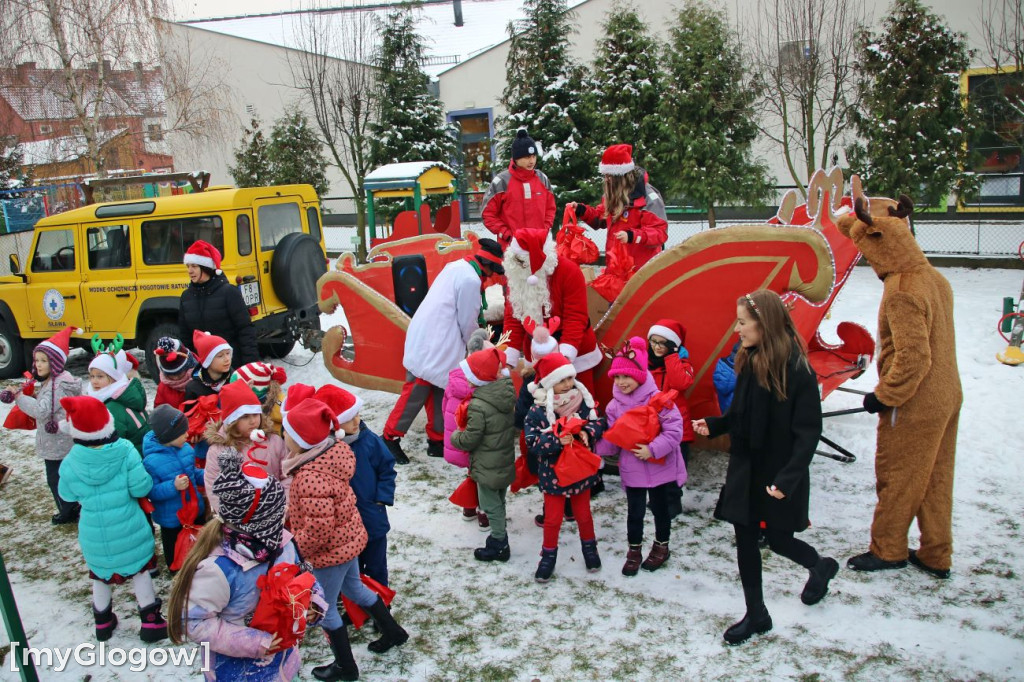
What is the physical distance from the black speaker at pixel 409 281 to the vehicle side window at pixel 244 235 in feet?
7.10

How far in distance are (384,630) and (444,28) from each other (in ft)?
81.3

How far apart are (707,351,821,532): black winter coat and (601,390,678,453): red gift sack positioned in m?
0.43

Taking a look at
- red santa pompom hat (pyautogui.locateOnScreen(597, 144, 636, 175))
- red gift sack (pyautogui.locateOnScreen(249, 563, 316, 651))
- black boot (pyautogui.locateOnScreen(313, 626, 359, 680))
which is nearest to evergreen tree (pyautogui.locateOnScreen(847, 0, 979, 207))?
red santa pompom hat (pyautogui.locateOnScreen(597, 144, 636, 175))

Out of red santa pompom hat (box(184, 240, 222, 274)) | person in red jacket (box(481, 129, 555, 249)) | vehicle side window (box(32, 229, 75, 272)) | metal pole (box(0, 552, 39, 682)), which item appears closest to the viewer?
metal pole (box(0, 552, 39, 682))

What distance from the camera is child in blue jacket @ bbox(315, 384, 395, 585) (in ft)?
12.0

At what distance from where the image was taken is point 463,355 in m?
5.98

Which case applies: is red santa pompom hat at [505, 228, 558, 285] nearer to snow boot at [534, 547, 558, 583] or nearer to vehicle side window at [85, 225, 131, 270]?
snow boot at [534, 547, 558, 583]

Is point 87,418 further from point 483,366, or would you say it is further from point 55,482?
point 55,482

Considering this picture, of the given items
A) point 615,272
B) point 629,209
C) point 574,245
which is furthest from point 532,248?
point 629,209

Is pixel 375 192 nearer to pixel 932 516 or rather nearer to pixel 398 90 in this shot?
pixel 398 90

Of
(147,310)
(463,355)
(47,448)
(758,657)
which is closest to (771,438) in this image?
(758,657)

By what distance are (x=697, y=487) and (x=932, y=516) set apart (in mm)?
1659

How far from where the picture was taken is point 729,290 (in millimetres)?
4930

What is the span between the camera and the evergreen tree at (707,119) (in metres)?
13.3
